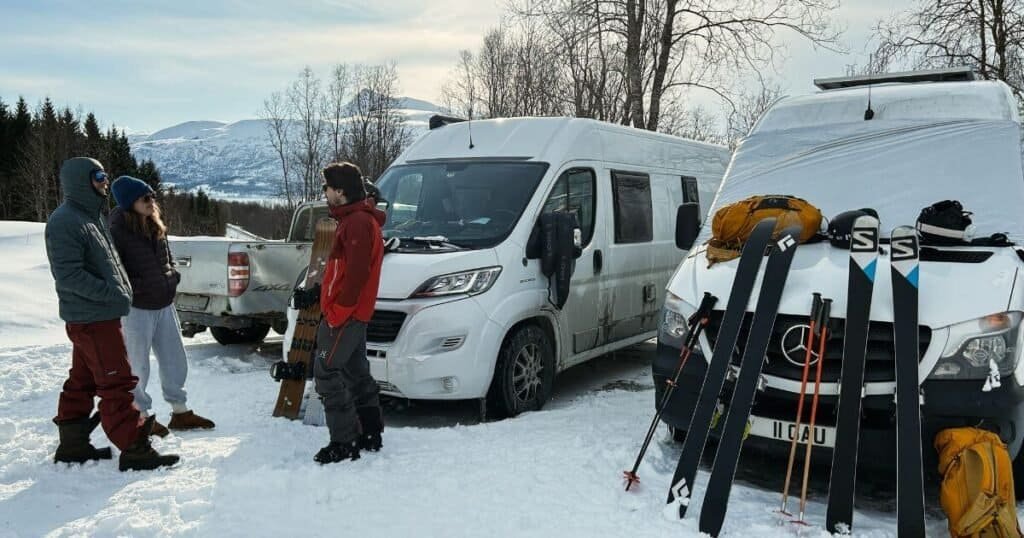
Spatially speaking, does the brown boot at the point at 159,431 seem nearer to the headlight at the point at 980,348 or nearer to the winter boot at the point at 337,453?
the winter boot at the point at 337,453

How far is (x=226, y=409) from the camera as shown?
6.16m

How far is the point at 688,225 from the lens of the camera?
5.58 meters

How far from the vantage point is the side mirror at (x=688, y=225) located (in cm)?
558

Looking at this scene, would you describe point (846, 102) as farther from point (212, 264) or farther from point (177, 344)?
point (212, 264)

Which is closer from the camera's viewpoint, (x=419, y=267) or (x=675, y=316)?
(x=675, y=316)

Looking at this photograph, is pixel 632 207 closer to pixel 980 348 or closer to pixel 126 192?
pixel 980 348

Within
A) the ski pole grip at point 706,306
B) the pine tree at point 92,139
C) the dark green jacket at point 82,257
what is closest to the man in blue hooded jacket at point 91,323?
the dark green jacket at point 82,257

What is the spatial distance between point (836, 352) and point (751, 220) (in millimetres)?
1088

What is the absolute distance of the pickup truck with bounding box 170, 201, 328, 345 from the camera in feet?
26.0

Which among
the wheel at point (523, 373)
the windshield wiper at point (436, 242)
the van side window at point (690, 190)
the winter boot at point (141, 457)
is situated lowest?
the winter boot at point (141, 457)

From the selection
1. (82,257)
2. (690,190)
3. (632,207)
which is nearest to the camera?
(82,257)

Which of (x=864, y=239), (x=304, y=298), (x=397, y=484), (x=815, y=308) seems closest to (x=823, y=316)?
(x=815, y=308)

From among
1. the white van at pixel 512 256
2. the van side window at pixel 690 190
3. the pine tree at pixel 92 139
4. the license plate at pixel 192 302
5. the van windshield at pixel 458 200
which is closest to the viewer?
the white van at pixel 512 256

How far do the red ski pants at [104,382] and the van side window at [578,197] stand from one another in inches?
135
